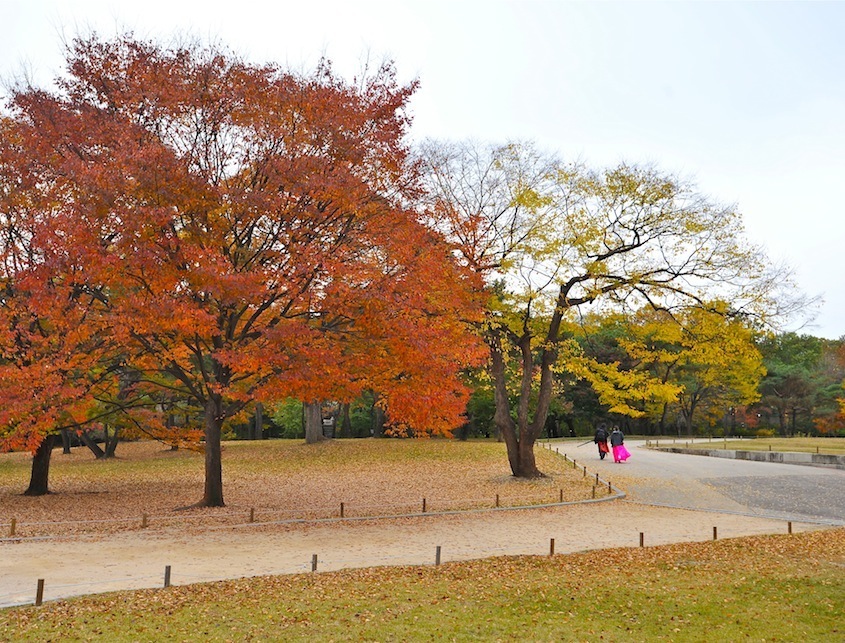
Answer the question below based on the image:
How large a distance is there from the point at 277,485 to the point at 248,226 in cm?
1096

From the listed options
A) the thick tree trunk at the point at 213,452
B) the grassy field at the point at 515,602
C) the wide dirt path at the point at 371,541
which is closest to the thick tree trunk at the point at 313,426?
the thick tree trunk at the point at 213,452

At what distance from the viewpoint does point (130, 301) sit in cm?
1380

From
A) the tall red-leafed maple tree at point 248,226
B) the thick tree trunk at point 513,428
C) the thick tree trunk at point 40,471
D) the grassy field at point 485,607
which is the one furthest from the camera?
the thick tree trunk at point 513,428

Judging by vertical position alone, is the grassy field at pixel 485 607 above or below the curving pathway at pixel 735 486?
above

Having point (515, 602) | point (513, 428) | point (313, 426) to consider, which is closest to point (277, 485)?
point (513, 428)

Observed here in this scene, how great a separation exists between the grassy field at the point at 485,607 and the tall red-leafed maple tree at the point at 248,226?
5.25 m

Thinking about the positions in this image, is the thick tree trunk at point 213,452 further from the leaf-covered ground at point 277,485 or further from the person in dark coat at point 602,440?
the person in dark coat at point 602,440

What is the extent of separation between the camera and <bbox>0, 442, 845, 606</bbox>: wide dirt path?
34.7 feet

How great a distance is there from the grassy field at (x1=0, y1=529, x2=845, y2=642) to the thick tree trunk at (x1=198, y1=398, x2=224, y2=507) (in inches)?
289

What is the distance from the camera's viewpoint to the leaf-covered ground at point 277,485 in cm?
1664

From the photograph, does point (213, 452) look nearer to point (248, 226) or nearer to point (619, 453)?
point (248, 226)

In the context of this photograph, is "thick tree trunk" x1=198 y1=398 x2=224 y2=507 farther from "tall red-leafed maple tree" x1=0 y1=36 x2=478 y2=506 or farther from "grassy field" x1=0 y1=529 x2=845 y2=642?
"grassy field" x1=0 y1=529 x2=845 y2=642

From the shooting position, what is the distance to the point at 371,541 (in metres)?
13.6

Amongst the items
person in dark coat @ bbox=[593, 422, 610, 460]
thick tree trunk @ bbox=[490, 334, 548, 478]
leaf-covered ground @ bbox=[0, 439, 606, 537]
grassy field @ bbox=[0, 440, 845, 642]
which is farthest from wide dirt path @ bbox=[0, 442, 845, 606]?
person in dark coat @ bbox=[593, 422, 610, 460]
